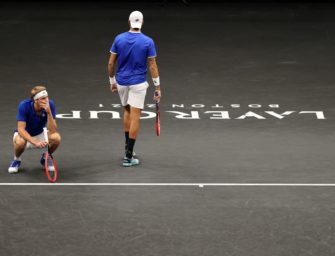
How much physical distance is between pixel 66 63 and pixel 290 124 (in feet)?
18.9

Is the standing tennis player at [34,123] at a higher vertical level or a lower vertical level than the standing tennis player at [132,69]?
lower

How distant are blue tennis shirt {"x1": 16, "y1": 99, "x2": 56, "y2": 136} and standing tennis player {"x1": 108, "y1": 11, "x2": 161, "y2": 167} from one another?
1.05 meters

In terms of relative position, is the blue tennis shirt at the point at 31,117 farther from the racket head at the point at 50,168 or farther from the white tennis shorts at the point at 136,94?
the white tennis shorts at the point at 136,94

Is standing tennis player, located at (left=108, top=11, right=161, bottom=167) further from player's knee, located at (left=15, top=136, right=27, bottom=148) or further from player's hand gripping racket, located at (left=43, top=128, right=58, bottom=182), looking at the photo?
player's knee, located at (left=15, top=136, right=27, bottom=148)

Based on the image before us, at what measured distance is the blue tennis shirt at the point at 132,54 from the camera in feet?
41.8

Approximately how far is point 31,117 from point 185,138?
2736 millimetres

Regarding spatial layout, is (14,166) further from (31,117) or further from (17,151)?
(31,117)

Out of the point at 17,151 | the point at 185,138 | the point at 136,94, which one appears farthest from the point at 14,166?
the point at 185,138

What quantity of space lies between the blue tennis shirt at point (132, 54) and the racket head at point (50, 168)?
1410 mm

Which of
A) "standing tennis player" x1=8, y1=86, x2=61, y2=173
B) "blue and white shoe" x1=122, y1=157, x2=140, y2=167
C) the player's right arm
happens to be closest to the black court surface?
"blue and white shoe" x1=122, y1=157, x2=140, y2=167

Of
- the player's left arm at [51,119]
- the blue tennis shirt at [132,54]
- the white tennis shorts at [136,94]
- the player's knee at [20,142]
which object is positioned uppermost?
the blue tennis shirt at [132,54]

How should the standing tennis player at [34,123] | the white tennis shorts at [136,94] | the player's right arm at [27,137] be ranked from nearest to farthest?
1. the player's right arm at [27,137]
2. the standing tennis player at [34,123]
3. the white tennis shorts at [136,94]

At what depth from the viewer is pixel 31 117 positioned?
12305mm

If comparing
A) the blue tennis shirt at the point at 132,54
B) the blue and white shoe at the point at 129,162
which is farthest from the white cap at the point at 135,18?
the blue and white shoe at the point at 129,162
